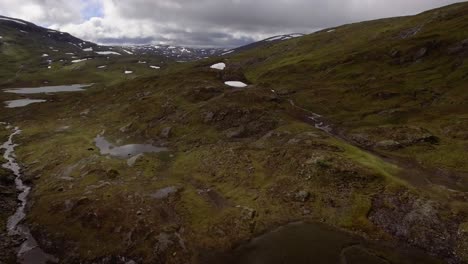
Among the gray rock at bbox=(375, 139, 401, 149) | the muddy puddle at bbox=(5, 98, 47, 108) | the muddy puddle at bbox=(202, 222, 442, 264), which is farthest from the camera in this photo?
the muddy puddle at bbox=(5, 98, 47, 108)

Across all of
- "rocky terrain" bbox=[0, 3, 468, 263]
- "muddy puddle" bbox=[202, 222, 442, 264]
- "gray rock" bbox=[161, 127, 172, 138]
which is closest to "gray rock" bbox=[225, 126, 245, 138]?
"rocky terrain" bbox=[0, 3, 468, 263]

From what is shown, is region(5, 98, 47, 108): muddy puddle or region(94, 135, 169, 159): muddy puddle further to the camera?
region(5, 98, 47, 108): muddy puddle

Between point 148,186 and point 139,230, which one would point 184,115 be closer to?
point 148,186

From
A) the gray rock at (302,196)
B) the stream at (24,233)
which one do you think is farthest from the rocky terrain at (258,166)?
the stream at (24,233)

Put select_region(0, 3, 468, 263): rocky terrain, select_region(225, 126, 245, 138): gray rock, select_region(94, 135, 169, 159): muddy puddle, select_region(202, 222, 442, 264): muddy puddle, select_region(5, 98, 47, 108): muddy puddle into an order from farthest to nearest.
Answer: select_region(5, 98, 47, 108): muddy puddle → select_region(225, 126, 245, 138): gray rock → select_region(94, 135, 169, 159): muddy puddle → select_region(0, 3, 468, 263): rocky terrain → select_region(202, 222, 442, 264): muddy puddle

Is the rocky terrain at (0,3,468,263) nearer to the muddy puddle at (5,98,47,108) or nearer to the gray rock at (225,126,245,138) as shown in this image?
the gray rock at (225,126,245,138)

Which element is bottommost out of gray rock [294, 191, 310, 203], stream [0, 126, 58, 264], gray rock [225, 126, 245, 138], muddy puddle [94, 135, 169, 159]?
stream [0, 126, 58, 264]

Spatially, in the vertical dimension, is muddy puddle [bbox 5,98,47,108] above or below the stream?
below
